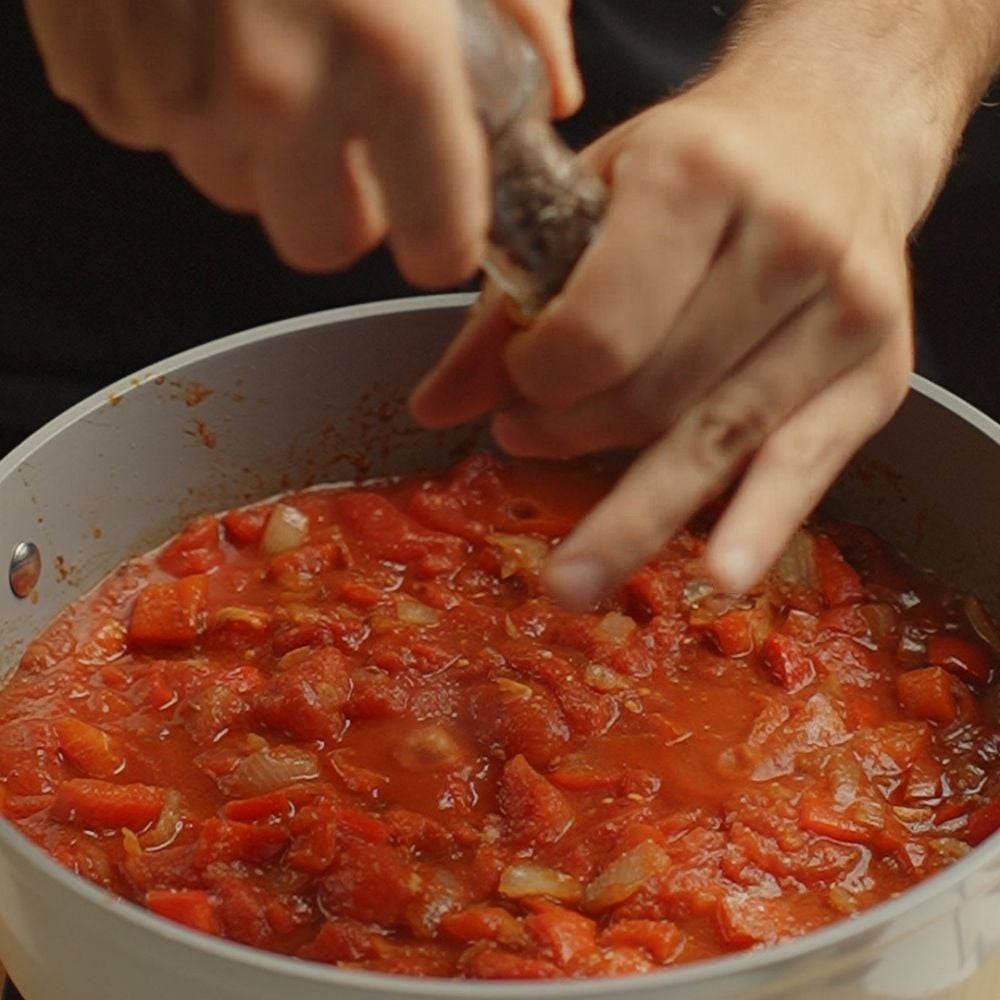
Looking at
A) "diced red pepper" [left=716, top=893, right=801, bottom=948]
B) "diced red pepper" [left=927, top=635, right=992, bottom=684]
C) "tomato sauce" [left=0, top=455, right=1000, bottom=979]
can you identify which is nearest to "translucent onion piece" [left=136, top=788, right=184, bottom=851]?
"tomato sauce" [left=0, top=455, right=1000, bottom=979]

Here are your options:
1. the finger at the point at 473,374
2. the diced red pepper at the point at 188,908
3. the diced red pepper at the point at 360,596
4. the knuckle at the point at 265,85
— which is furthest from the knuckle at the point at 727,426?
the diced red pepper at the point at 360,596

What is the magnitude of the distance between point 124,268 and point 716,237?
1.29 m

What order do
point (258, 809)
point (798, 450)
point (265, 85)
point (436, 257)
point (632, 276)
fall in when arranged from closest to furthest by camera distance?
point (265, 85) < point (436, 257) < point (632, 276) < point (798, 450) < point (258, 809)

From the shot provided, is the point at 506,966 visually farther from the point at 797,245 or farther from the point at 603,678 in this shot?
the point at 797,245

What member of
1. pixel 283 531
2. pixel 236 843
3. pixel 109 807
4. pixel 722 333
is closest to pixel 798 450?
pixel 722 333

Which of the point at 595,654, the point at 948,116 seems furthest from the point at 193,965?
the point at 948,116

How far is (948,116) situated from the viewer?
1.71 meters

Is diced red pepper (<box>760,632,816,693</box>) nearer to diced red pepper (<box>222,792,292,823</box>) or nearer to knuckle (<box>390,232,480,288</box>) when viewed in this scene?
diced red pepper (<box>222,792,292,823</box>)

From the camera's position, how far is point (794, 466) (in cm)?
122

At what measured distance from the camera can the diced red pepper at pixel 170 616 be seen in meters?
1.86

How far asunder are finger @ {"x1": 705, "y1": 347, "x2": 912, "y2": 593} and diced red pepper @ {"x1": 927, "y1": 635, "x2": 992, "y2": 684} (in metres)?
0.60

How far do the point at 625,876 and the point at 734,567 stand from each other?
0.44 meters

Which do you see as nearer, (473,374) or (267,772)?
(473,374)

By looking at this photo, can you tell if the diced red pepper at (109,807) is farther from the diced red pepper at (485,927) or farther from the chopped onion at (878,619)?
the chopped onion at (878,619)
